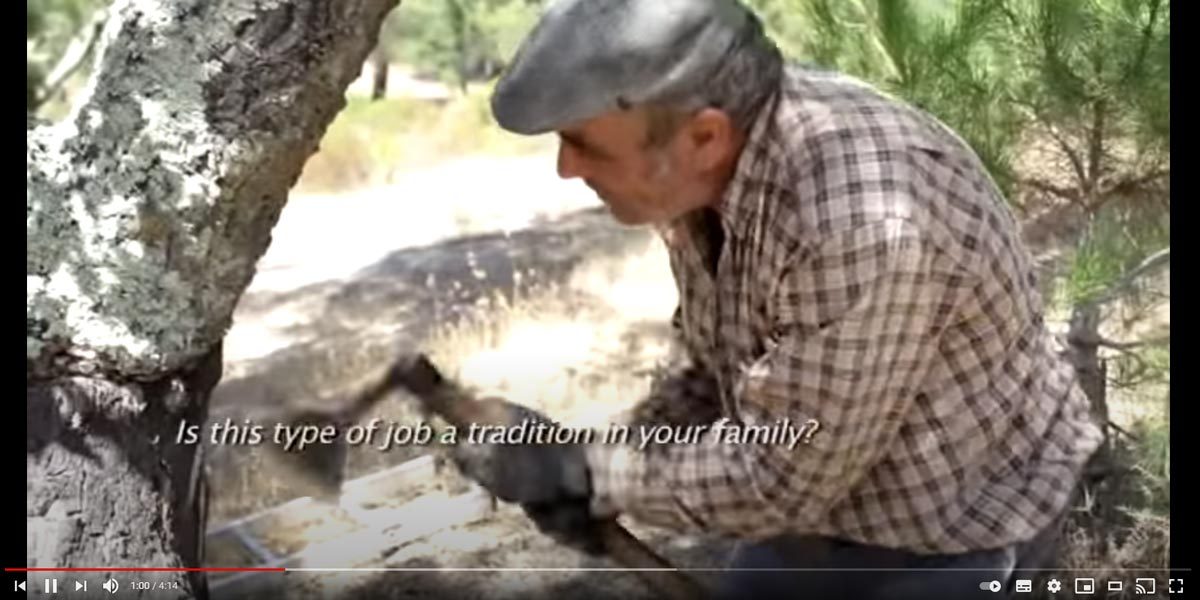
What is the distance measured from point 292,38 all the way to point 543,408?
511mm

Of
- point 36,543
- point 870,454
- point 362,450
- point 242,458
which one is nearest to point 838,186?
point 870,454

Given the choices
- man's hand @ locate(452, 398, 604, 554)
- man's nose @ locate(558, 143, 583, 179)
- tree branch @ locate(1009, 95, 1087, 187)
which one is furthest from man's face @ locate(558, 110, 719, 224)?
tree branch @ locate(1009, 95, 1087, 187)

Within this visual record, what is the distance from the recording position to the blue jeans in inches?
56.0

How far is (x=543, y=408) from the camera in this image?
1.64 m

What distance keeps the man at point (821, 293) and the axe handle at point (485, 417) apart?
0.47 ft

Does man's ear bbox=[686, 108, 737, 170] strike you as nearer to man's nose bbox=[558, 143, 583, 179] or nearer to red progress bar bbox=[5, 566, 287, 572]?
man's nose bbox=[558, 143, 583, 179]

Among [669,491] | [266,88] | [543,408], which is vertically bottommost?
[543,408]

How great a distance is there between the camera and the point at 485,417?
159 centimetres

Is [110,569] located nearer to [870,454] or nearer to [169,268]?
[169,268]

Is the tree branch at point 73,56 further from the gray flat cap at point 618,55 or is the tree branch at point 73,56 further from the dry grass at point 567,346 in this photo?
the gray flat cap at point 618,55

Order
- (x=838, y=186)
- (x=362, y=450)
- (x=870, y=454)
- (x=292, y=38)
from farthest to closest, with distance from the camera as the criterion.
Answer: (x=362, y=450)
(x=292, y=38)
(x=870, y=454)
(x=838, y=186)

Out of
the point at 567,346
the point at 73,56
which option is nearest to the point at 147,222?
the point at 73,56

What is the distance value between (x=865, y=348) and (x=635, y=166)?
0.28m

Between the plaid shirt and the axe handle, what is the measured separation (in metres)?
0.15
